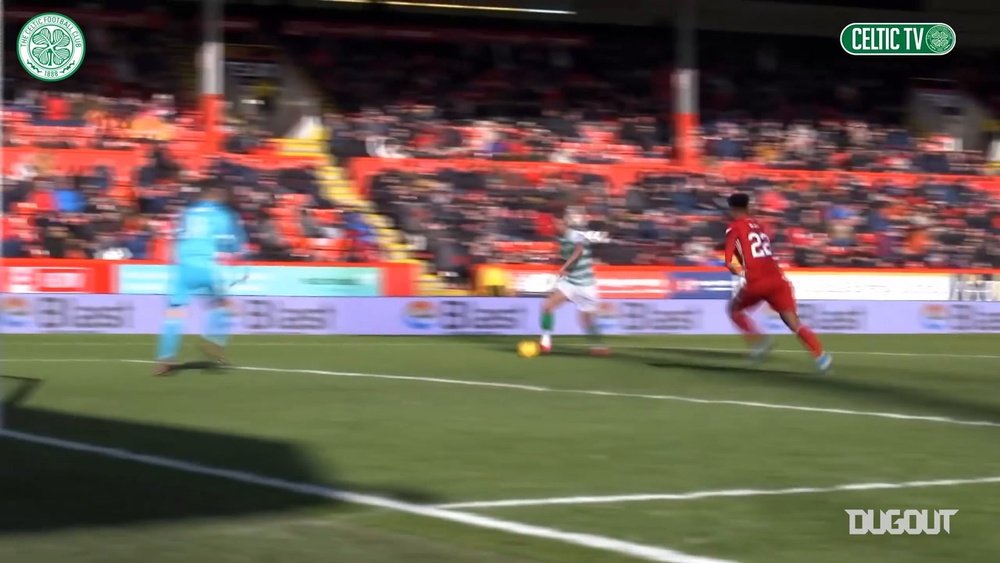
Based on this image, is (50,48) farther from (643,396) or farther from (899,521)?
(899,521)

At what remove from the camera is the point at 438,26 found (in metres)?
34.9

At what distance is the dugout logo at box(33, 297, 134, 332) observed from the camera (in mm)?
22484

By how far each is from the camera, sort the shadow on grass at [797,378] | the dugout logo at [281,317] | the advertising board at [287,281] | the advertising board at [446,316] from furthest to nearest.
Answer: the advertising board at [287,281]
the dugout logo at [281,317]
the advertising board at [446,316]
the shadow on grass at [797,378]

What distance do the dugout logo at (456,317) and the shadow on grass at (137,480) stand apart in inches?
531

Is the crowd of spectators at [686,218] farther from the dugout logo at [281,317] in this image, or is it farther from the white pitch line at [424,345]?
the white pitch line at [424,345]

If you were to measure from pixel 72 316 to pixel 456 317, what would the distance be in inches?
237

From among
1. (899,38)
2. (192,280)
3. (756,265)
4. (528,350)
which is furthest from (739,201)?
(899,38)

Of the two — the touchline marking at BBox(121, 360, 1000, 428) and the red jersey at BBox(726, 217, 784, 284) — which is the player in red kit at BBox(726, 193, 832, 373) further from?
the touchline marking at BBox(121, 360, 1000, 428)

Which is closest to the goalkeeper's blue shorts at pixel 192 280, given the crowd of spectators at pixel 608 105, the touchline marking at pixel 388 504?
the touchline marking at pixel 388 504

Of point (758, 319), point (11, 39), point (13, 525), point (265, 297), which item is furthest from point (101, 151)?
point (13, 525)

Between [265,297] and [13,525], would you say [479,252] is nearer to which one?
[265,297]

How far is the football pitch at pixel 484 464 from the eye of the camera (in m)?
6.30

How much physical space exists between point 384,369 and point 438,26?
20169 millimetres

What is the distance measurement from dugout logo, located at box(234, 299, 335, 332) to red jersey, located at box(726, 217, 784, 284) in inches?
374
